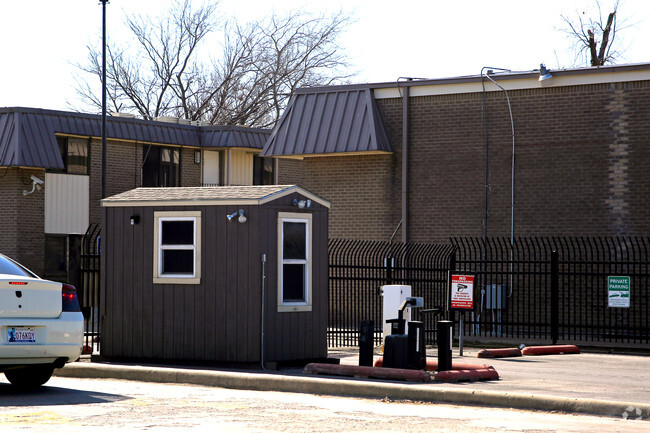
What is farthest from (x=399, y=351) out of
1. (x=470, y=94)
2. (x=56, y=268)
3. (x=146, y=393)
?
(x=56, y=268)

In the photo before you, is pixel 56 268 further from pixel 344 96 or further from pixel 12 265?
pixel 12 265

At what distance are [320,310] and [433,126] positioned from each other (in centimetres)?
1029

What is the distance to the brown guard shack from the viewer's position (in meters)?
14.3

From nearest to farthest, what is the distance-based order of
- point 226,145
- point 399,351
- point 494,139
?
point 399,351 → point 494,139 → point 226,145

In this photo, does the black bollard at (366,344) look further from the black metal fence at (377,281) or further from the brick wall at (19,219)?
the brick wall at (19,219)

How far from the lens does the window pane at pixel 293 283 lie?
14906mm

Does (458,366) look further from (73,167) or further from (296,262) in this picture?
(73,167)

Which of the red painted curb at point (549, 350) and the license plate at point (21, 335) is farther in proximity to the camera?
the red painted curb at point (549, 350)

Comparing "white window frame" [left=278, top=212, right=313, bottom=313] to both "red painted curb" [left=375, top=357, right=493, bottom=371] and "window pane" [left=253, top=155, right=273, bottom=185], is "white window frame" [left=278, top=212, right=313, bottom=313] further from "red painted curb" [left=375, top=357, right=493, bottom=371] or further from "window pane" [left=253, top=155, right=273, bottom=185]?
"window pane" [left=253, top=155, right=273, bottom=185]

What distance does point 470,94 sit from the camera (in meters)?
24.3

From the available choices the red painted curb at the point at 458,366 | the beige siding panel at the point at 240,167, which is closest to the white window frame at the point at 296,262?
the red painted curb at the point at 458,366

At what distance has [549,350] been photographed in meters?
17.9

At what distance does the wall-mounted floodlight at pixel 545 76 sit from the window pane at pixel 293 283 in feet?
33.3

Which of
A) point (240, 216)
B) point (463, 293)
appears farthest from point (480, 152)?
point (240, 216)
